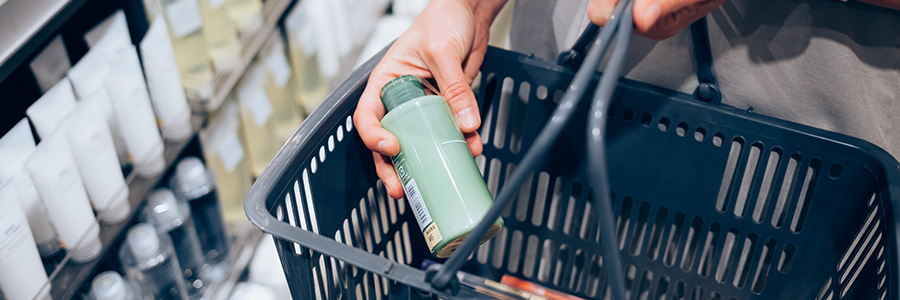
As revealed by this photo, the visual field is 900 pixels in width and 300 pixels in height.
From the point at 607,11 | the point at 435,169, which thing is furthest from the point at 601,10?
the point at 435,169

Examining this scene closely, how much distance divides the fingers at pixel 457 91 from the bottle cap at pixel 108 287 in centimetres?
60

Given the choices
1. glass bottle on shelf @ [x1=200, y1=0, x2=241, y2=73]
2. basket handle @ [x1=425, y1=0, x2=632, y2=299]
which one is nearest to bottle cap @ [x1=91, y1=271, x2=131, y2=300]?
glass bottle on shelf @ [x1=200, y1=0, x2=241, y2=73]

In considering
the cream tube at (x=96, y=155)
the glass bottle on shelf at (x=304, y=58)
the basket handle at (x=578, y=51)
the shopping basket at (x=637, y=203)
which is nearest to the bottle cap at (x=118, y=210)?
the cream tube at (x=96, y=155)

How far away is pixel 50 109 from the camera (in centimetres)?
95

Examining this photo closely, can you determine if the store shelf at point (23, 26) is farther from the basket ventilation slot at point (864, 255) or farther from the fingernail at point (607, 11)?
the basket ventilation slot at point (864, 255)

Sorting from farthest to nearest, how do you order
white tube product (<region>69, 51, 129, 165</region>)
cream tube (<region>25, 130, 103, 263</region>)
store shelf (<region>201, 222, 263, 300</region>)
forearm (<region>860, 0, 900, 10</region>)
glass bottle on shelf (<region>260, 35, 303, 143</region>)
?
glass bottle on shelf (<region>260, 35, 303, 143</region>) < store shelf (<region>201, 222, 263, 300</region>) < white tube product (<region>69, 51, 129, 165</region>) < cream tube (<region>25, 130, 103, 263</region>) < forearm (<region>860, 0, 900, 10</region>)

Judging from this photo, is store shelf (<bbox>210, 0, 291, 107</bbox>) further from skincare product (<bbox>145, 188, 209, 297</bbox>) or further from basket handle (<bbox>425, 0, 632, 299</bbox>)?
basket handle (<bbox>425, 0, 632, 299</bbox>)

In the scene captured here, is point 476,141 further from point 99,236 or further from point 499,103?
point 99,236

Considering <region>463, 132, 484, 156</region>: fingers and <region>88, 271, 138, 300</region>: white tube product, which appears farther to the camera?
<region>88, 271, 138, 300</region>: white tube product

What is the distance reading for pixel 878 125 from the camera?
80 centimetres

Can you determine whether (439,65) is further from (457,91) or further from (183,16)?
(183,16)

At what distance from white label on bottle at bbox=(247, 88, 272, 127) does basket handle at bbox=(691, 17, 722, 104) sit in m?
0.97

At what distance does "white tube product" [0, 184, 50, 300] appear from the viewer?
0.86 meters

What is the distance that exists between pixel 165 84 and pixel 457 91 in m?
0.59
